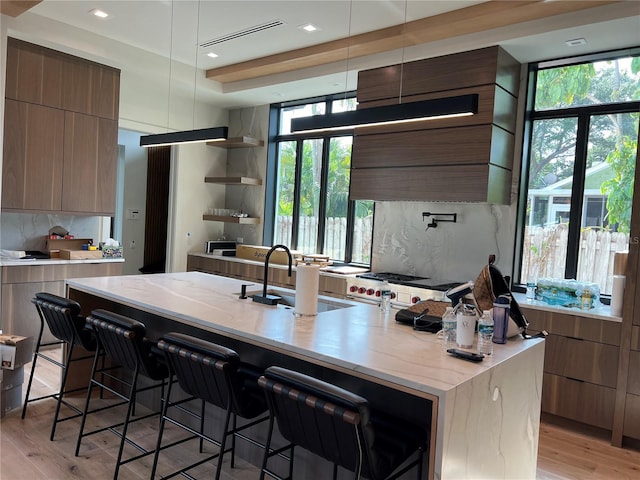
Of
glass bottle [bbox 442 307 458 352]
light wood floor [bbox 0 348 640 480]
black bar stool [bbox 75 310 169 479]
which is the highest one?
glass bottle [bbox 442 307 458 352]

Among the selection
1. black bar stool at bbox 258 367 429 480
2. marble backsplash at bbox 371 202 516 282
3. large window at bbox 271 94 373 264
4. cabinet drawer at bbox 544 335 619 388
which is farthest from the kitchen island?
large window at bbox 271 94 373 264

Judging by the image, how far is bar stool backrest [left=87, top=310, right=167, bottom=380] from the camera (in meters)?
2.57

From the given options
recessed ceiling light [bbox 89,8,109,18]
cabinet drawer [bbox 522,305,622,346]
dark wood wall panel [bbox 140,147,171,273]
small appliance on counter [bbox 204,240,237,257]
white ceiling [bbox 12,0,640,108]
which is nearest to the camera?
cabinet drawer [bbox 522,305,622,346]

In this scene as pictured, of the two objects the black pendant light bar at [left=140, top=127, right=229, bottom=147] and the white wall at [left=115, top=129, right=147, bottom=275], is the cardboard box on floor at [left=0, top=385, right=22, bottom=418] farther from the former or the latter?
the white wall at [left=115, top=129, right=147, bottom=275]

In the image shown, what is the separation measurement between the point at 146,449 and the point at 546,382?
2.79 meters

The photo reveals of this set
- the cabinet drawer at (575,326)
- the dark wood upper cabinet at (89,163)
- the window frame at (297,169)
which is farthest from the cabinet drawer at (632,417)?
the dark wood upper cabinet at (89,163)

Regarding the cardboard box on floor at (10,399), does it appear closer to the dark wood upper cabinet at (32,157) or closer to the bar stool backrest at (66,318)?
the bar stool backrest at (66,318)

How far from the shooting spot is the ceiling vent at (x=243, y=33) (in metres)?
4.27

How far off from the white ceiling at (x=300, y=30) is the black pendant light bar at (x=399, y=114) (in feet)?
4.01

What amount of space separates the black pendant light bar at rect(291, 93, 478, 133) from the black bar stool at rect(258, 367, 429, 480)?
63.4 inches

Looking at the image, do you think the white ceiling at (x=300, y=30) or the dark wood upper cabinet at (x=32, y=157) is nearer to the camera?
the white ceiling at (x=300, y=30)

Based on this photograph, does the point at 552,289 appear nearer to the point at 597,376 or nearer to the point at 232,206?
the point at 597,376

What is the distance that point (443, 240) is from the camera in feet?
15.3

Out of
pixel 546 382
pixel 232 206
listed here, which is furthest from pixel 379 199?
pixel 232 206
